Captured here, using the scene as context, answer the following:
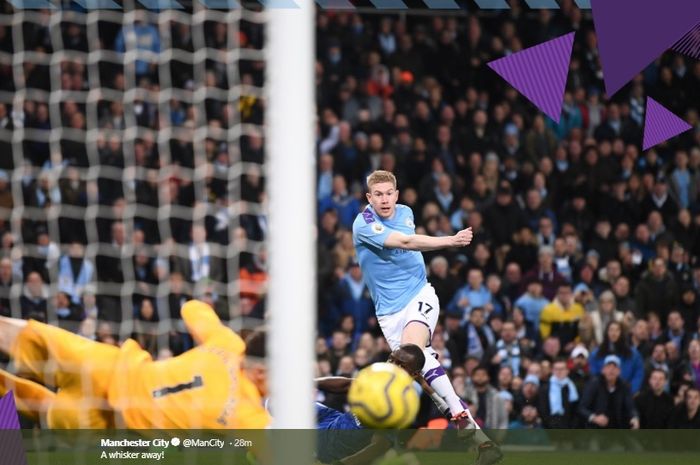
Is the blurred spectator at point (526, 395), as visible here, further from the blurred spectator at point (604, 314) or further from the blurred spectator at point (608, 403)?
the blurred spectator at point (604, 314)

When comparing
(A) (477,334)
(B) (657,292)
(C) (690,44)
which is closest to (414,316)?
(A) (477,334)

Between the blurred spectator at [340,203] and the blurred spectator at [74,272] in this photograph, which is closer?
the blurred spectator at [74,272]

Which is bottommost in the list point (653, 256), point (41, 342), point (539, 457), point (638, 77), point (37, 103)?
point (539, 457)

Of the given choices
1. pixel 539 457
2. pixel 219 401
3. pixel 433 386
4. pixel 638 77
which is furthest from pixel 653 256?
pixel 219 401

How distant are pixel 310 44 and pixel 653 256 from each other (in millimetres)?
10136

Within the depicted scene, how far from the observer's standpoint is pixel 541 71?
11.8 m

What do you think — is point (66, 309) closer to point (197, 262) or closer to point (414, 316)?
point (197, 262)

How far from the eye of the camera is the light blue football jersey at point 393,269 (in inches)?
373

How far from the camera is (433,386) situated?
9.24 m

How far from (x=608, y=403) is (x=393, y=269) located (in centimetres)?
440

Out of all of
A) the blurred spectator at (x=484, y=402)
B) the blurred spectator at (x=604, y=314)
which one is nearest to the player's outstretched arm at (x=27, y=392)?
the blurred spectator at (x=484, y=402)

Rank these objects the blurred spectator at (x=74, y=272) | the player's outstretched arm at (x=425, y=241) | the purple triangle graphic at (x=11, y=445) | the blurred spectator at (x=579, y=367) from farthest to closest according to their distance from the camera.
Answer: the blurred spectator at (x=579, y=367) → the blurred spectator at (x=74, y=272) → the player's outstretched arm at (x=425, y=241) → the purple triangle graphic at (x=11, y=445)

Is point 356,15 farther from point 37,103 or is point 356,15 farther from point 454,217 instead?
point 37,103

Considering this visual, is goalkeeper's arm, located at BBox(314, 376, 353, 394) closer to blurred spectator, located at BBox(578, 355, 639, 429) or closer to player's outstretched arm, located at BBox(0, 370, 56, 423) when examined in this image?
player's outstretched arm, located at BBox(0, 370, 56, 423)
